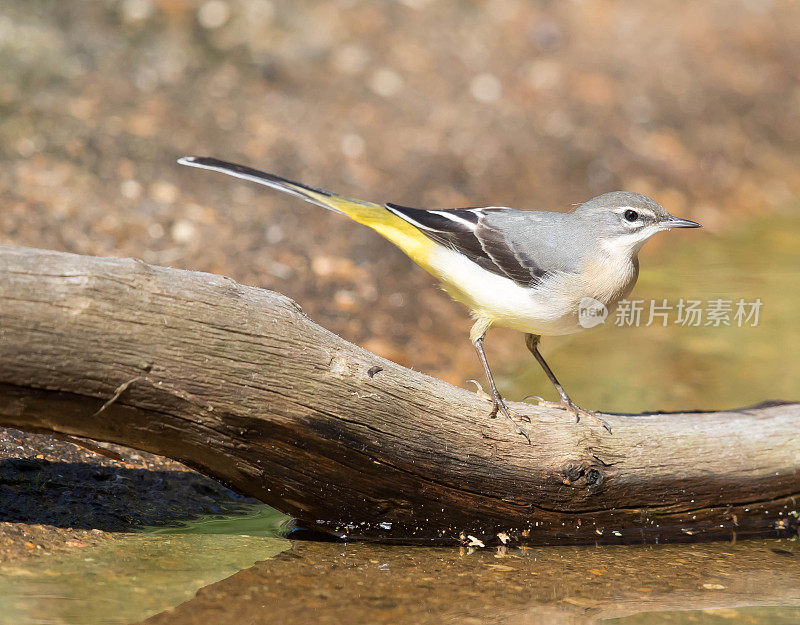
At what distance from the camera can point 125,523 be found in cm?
482

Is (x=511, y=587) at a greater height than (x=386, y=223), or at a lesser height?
lesser

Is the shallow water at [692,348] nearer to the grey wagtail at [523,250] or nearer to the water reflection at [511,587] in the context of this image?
the grey wagtail at [523,250]

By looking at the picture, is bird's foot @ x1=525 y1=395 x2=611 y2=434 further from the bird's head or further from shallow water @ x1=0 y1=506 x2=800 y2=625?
the bird's head

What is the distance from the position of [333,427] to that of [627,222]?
6.97 ft

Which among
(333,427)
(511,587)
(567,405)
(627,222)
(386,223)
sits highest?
(627,222)

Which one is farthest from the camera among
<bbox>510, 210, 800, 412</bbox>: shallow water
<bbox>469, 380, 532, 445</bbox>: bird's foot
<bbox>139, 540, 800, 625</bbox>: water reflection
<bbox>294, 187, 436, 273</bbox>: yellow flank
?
<bbox>510, 210, 800, 412</bbox>: shallow water

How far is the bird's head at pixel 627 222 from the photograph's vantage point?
16.7 ft

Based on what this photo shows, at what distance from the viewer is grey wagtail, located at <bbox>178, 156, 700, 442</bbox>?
4965 mm

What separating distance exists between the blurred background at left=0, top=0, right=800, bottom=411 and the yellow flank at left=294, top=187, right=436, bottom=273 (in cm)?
199

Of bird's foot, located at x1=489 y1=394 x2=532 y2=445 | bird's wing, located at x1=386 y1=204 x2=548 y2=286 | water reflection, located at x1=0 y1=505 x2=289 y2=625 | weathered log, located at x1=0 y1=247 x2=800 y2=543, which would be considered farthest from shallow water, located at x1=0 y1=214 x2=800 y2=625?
bird's wing, located at x1=386 y1=204 x2=548 y2=286

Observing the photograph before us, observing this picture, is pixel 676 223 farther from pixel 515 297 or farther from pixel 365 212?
pixel 365 212

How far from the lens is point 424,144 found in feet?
34.2

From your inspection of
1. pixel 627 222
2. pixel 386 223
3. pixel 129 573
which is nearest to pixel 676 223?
pixel 627 222

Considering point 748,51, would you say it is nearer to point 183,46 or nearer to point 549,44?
point 549,44
